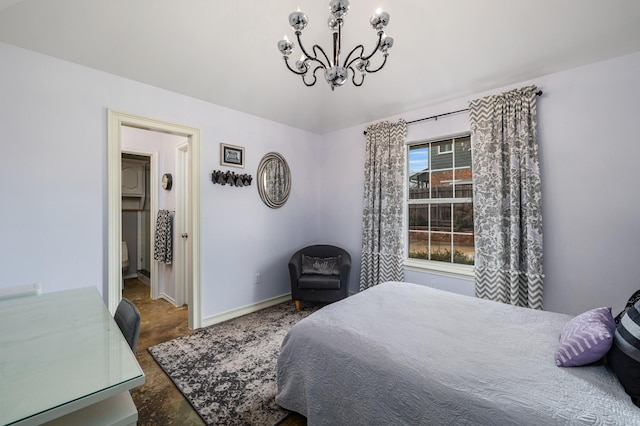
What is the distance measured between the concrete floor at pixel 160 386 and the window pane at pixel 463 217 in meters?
2.57

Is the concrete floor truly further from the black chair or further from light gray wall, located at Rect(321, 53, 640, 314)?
light gray wall, located at Rect(321, 53, 640, 314)

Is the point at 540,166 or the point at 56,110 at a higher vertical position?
the point at 56,110

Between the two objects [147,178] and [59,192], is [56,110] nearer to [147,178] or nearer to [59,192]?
[59,192]

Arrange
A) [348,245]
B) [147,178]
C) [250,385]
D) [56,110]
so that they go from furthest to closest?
[147,178] < [348,245] < [56,110] < [250,385]

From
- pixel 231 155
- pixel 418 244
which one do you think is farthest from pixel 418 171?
pixel 231 155

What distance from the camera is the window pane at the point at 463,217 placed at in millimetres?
3103

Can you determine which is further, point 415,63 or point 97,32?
point 415,63

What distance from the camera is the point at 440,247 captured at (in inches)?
131

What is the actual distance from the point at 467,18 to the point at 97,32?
119 inches

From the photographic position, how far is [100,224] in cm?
235

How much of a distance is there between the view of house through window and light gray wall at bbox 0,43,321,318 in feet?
7.89

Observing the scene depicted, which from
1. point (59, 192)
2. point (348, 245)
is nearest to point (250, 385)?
point (59, 192)

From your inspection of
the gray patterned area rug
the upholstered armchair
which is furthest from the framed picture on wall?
the gray patterned area rug

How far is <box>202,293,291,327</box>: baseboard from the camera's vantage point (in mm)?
3071
